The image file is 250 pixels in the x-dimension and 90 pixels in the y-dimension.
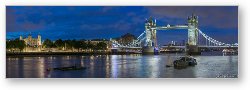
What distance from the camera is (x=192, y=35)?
7727 millimetres

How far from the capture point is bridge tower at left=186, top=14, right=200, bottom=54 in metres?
7.55

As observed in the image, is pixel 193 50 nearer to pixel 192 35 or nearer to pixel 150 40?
pixel 192 35

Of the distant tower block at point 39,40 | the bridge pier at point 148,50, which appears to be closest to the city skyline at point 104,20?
the distant tower block at point 39,40

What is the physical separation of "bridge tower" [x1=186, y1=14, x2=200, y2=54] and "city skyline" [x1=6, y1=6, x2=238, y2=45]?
70mm

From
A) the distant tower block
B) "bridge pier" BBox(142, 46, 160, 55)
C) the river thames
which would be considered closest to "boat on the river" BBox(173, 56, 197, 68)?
the river thames

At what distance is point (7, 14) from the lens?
7.42 m

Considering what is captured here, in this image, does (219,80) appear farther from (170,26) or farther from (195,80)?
(170,26)

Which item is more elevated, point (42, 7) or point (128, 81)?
point (42, 7)

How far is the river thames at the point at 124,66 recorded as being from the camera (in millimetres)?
7469

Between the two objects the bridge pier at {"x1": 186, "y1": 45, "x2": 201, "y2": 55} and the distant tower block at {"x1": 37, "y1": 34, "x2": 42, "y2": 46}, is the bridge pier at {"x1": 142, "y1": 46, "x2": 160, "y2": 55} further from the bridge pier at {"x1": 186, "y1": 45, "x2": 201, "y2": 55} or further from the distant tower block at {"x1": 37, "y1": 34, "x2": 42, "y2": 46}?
the distant tower block at {"x1": 37, "y1": 34, "x2": 42, "y2": 46}

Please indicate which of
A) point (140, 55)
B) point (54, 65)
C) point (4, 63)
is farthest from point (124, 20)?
point (4, 63)

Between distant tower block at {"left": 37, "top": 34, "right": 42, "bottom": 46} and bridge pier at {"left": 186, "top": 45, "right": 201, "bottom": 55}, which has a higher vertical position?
distant tower block at {"left": 37, "top": 34, "right": 42, "bottom": 46}

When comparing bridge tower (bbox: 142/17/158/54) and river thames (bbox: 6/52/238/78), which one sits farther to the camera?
bridge tower (bbox: 142/17/158/54)
